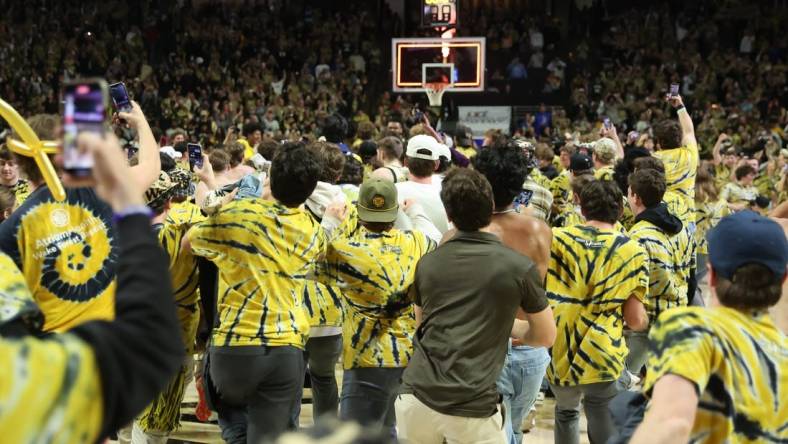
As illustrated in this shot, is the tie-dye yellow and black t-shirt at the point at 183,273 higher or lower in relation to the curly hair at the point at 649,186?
lower

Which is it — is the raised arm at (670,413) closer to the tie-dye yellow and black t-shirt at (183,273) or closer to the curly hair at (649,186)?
the tie-dye yellow and black t-shirt at (183,273)

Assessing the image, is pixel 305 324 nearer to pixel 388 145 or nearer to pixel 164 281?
pixel 164 281

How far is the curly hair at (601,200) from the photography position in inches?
184

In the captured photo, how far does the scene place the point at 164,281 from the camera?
1761mm

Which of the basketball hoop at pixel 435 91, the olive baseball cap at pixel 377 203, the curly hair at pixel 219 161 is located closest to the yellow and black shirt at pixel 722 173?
the basketball hoop at pixel 435 91

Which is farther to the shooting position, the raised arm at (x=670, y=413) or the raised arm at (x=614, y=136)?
the raised arm at (x=614, y=136)

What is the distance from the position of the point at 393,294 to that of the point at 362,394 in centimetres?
52

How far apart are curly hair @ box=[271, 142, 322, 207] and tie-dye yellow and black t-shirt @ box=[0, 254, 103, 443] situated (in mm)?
2502

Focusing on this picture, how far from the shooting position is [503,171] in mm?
4242

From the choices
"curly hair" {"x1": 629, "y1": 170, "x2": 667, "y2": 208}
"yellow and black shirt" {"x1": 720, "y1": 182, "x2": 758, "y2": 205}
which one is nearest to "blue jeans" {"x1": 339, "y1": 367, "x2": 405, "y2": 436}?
"curly hair" {"x1": 629, "y1": 170, "x2": 667, "y2": 208}

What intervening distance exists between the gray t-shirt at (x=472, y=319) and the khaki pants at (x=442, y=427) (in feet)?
0.09

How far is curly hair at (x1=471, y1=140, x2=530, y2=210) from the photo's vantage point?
13.9 ft

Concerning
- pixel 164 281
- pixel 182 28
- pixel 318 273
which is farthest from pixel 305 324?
pixel 182 28

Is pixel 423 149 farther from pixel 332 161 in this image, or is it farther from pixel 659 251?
pixel 659 251
